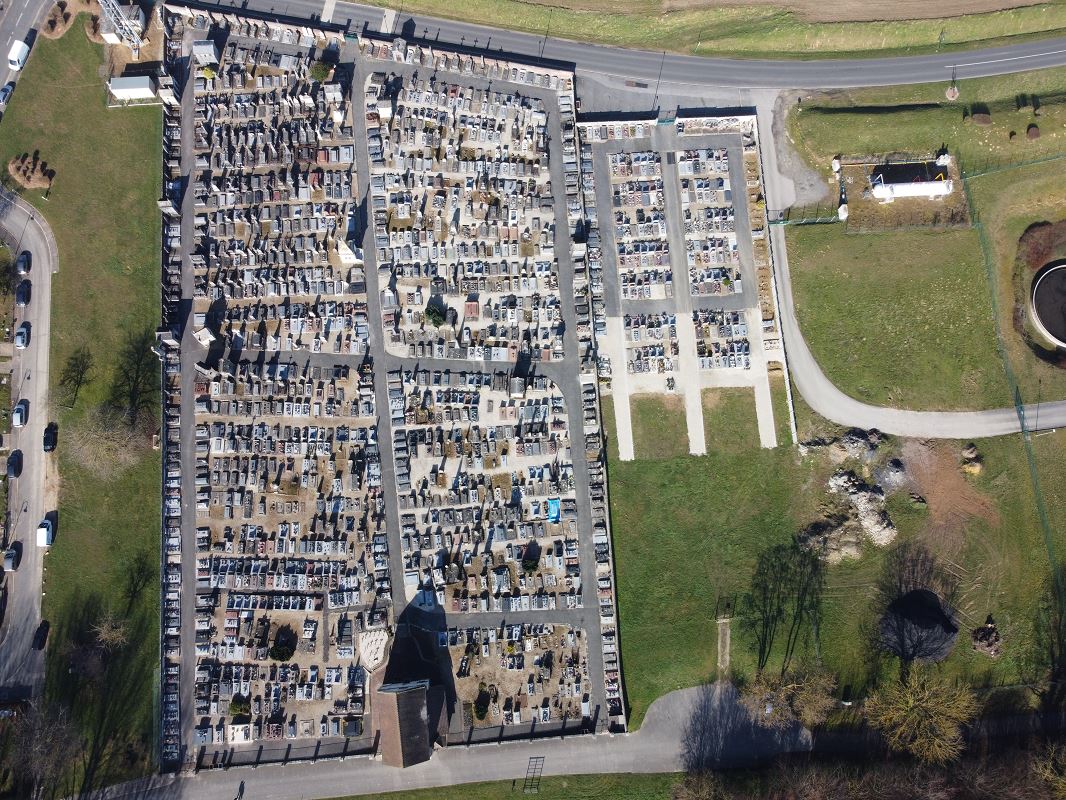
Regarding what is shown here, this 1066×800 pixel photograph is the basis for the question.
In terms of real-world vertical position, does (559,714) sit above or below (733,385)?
below

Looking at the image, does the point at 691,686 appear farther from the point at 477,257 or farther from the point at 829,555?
the point at 477,257

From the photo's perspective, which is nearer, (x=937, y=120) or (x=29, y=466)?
(x=29, y=466)

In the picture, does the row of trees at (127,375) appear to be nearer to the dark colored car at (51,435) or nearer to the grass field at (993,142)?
the dark colored car at (51,435)

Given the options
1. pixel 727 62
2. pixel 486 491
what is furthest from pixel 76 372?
pixel 727 62

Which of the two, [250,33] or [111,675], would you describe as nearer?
[111,675]

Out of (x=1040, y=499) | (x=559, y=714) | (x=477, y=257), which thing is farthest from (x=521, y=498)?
(x=1040, y=499)

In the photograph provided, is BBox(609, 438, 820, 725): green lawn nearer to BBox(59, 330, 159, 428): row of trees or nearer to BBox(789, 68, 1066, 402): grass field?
BBox(789, 68, 1066, 402): grass field

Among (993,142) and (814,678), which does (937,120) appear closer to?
(993,142)
